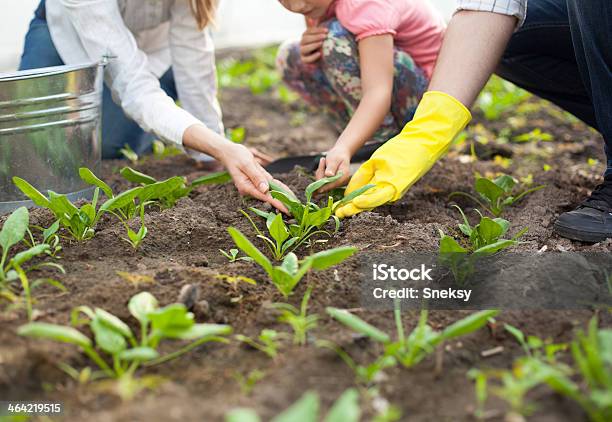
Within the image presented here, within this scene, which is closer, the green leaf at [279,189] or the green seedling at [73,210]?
the green seedling at [73,210]

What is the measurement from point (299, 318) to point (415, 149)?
811 millimetres

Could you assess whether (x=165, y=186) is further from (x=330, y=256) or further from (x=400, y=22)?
(x=400, y=22)

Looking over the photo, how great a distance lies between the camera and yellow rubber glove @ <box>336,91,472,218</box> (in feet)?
6.08

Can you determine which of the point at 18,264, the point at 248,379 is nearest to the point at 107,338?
the point at 248,379

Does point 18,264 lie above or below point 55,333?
below

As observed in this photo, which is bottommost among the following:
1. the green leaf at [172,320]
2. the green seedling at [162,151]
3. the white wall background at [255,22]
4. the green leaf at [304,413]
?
the white wall background at [255,22]

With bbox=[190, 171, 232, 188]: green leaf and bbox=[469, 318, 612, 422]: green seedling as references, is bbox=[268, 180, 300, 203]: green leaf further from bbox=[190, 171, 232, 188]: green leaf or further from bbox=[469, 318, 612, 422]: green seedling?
Result: bbox=[469, 318, 612, 422]: green seedling

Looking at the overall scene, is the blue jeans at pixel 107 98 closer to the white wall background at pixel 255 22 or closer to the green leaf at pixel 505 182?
the green leaf at pixel 505 182

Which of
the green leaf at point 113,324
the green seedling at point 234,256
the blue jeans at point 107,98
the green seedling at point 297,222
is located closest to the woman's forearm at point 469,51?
the green seedling at point 297,222

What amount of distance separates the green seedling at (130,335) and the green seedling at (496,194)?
3.32 ft

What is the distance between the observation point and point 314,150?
297 cm

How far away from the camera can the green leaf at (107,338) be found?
1.11m

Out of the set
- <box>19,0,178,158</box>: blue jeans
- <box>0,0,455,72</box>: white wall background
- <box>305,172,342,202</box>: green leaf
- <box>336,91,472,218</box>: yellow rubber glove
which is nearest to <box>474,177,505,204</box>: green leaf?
<box>336,91,472,218</box>: yellow rubber glove

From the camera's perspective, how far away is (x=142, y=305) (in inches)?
47.6
